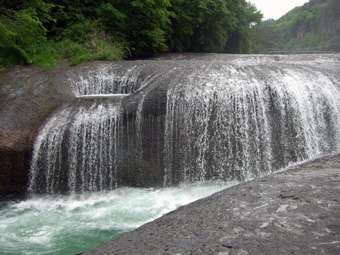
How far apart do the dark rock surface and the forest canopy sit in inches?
326

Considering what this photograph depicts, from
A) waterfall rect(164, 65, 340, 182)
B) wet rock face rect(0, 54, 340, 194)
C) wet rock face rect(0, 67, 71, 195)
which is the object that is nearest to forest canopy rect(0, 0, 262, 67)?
wet rock face rect(0, 67, 71, 195)

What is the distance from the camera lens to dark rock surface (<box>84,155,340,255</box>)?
3.11 metres

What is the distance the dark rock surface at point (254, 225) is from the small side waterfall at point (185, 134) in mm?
4151

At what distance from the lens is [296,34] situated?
7838 centimetres

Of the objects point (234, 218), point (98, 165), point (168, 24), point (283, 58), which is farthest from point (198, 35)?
point (234, 218)

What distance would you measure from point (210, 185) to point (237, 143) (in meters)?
1.11

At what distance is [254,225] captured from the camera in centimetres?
345

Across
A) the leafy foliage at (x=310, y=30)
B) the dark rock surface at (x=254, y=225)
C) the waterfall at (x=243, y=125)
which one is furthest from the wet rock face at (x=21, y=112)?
the leafy foliage at (x=310, y=30)

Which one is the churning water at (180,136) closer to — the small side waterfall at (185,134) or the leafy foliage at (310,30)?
the small side waterfall at (185,134)

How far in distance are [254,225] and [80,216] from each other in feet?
14.3

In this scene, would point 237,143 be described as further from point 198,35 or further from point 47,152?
point 198,35

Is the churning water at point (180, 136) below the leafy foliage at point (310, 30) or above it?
below

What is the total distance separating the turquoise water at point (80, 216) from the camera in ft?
19.6

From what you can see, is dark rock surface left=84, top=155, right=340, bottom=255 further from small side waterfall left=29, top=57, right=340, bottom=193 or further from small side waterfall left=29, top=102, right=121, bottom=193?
small side waterfall left=29, top=102, right=121, bottom=193
